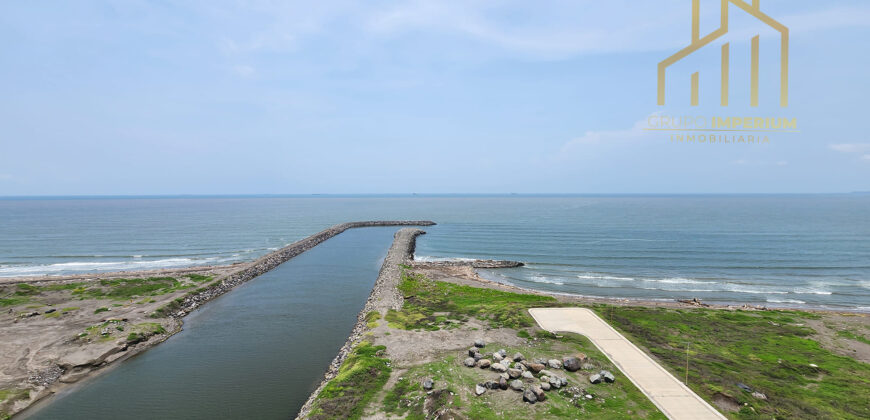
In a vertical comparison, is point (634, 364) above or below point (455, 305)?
above

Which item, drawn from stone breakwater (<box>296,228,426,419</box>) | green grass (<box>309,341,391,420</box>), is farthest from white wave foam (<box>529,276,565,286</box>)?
green grass (<box>309,341,391,420</box>)

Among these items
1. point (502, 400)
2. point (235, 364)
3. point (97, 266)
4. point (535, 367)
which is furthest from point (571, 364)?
point (97, 266)

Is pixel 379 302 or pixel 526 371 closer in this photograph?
pixel 526 371

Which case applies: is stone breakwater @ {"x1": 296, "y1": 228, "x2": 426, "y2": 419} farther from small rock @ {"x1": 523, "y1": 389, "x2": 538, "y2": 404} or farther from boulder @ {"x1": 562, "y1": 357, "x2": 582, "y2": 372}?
boulder @ {"x1": 562, "y1": 357, "x2": 582, "y2": 372}

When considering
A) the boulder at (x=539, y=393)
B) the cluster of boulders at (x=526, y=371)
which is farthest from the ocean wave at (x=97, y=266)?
the boulder at (x=539, y=393)

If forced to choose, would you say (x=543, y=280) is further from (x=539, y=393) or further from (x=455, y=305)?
(x=539, y=393)

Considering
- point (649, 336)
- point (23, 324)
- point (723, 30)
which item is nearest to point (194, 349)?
point (23, 324)

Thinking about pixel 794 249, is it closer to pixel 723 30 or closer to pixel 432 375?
pixel 723 30
